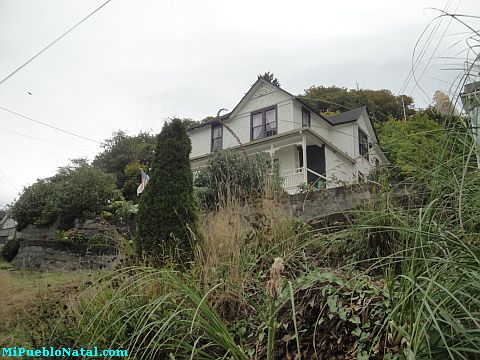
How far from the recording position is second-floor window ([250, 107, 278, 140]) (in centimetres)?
1647

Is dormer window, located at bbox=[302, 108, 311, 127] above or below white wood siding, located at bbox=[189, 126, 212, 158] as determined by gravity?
above

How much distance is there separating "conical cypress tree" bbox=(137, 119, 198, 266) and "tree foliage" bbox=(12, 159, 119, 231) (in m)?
9.51

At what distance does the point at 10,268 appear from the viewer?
30.2ft

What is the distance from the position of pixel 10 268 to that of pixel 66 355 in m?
8.11

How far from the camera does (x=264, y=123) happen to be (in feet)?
55.0

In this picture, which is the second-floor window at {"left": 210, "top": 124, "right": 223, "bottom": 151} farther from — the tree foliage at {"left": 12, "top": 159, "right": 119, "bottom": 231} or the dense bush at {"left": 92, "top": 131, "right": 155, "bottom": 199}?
the dense bush at {"left": 92, "top": 131, "right": 155, "bottom": 199}

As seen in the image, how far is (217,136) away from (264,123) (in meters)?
2.63

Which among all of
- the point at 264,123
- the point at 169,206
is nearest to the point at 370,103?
the point at 169,206

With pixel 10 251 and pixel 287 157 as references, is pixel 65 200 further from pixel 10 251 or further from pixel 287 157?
pixel 287 157

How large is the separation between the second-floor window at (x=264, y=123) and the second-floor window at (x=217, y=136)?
5.54ft

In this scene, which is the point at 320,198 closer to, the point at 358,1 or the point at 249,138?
the point at 358,1

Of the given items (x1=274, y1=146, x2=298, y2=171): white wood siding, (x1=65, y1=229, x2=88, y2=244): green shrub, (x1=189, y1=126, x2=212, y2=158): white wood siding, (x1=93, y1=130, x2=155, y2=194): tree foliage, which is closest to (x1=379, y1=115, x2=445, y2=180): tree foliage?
(x1=65, y1=229, x2=88, y2=244): green shrub

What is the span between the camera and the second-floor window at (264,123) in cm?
1647

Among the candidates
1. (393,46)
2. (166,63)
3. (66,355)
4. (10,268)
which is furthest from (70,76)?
(393,46)
